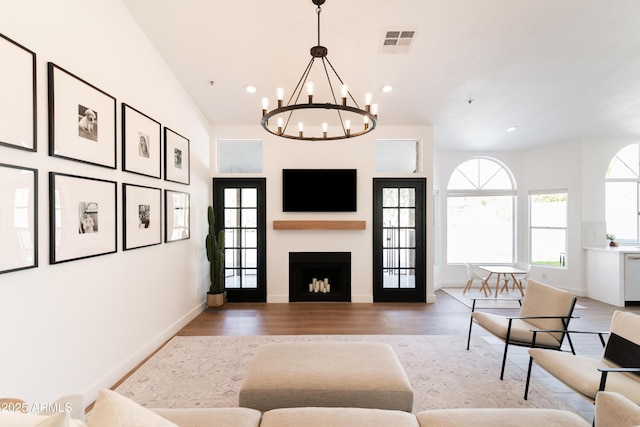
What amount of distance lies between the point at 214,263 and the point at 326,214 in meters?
2.06

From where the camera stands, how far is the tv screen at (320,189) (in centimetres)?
499

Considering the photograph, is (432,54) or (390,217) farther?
(390,217)

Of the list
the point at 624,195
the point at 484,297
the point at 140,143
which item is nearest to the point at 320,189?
the point at 140,143

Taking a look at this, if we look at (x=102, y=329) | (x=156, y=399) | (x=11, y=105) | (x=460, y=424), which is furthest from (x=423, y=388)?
(x=11, y=105)

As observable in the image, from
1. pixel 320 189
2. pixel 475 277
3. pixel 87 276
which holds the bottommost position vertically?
pixel 475 277

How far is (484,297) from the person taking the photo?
17.6 feet

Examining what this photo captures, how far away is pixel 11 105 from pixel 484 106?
5312 millimetres

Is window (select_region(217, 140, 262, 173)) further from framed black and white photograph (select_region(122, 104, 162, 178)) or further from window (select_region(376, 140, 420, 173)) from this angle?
window (select_region(376, 140, 420, 173))

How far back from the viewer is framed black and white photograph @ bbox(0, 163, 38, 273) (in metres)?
1.72

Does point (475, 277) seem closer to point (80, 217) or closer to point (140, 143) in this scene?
point (140, 143)

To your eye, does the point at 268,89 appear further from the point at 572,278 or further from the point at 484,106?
the point at 572,278

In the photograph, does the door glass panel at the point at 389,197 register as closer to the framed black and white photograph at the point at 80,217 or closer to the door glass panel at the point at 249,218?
the door glass panel at the point at 249,218

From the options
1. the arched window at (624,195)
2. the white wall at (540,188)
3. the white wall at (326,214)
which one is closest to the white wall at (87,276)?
the white wall at (326,214)

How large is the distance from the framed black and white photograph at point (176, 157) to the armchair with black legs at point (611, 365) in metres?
4.30
